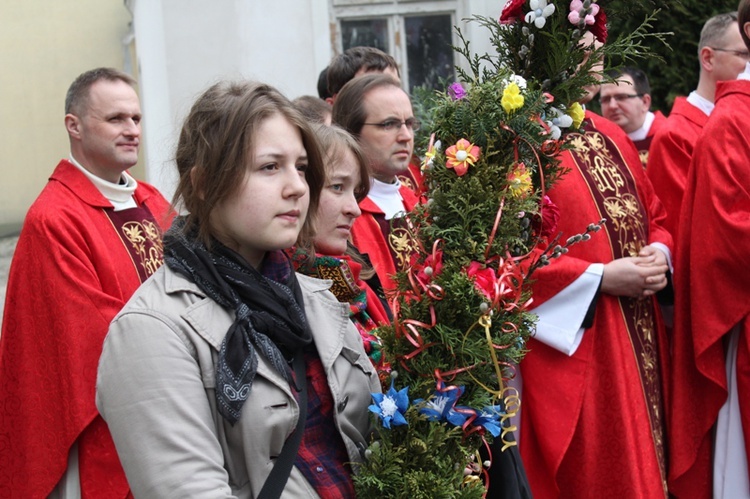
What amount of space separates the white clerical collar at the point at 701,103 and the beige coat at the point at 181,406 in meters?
3.95

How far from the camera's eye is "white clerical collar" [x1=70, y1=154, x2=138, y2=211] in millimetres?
4523

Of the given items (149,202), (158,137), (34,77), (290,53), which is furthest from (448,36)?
(149,202)

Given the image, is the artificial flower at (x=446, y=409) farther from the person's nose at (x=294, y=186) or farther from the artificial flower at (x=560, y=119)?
the artificial flower at (x=560, y=119)

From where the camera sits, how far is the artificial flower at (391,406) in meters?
2.49

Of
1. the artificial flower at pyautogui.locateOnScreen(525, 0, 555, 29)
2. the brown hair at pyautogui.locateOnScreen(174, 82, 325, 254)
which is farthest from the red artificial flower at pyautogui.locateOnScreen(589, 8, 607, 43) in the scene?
the brown hair at pyautogui.locateOnScreen(174, 82, 325, 254)

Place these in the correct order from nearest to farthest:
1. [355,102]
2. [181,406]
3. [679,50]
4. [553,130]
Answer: [181,406] → [553,130] → [355,102] → [679,50]

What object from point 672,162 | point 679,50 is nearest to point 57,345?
point 672,162

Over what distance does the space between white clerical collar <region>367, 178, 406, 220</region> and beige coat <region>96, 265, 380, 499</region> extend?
2.02 metres

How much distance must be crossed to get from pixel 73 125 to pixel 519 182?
248cm

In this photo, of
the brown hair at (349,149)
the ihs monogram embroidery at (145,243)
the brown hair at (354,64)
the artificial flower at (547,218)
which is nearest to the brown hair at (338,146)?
the brown hair at (349,149)

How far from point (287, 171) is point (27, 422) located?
219 cm

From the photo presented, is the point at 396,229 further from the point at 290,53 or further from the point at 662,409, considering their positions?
the point at 290,53

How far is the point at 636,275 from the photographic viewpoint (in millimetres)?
4391

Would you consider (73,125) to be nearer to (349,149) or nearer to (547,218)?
(349,149)
